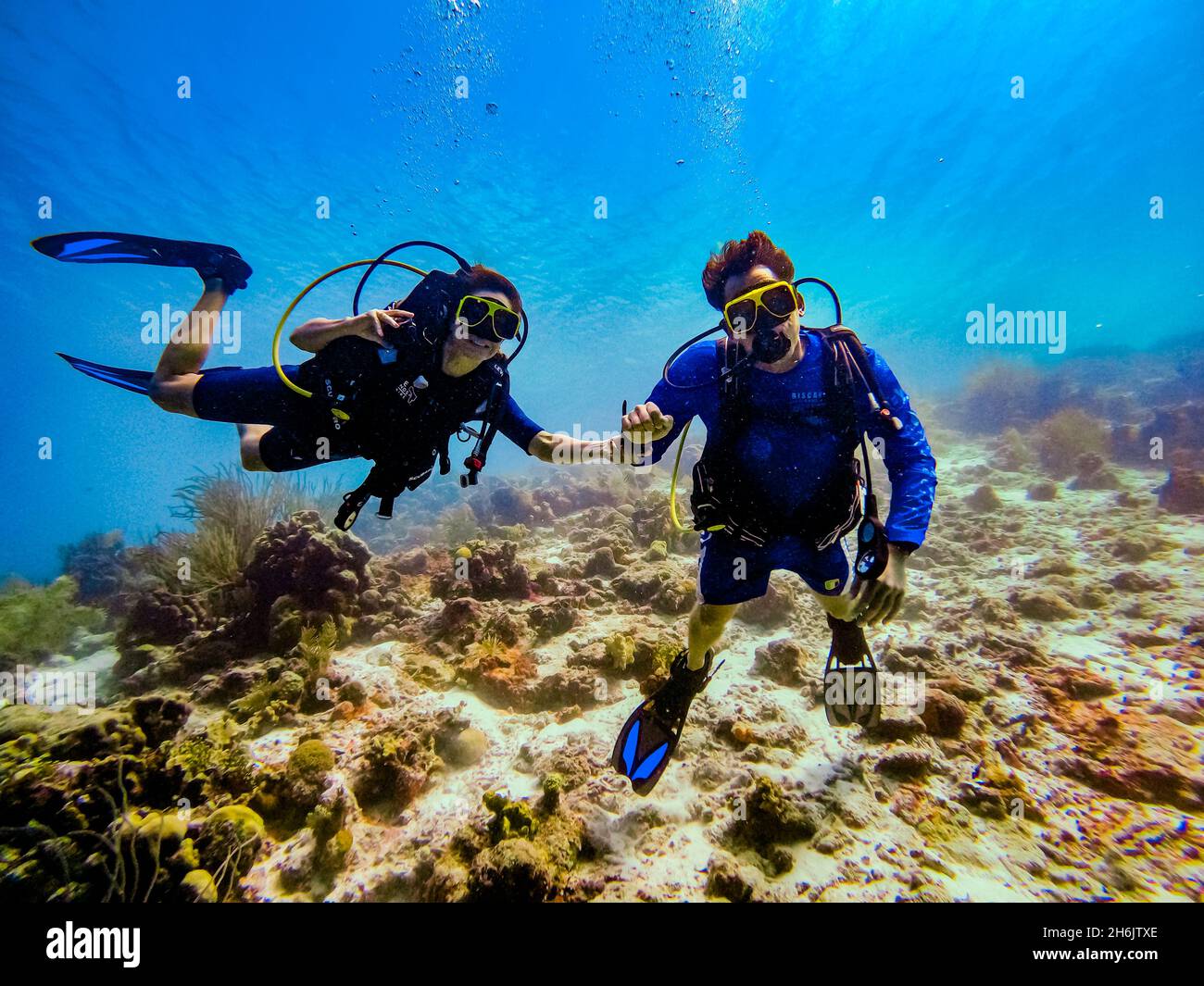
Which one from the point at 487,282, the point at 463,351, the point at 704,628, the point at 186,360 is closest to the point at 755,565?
the point at 704,628

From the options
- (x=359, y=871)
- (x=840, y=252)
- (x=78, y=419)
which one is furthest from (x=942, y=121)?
(x=78, y=419)

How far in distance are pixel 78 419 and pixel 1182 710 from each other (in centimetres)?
12478

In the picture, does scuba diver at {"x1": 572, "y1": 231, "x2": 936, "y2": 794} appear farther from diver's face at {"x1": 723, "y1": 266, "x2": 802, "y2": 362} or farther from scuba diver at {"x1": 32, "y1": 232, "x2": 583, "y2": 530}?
scuba diver at {"x1": 32, "y1": 232, "x2": 583, "y2": 530}

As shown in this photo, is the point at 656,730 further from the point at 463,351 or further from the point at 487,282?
the point at 487,282

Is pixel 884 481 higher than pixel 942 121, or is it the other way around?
pixel 942 121

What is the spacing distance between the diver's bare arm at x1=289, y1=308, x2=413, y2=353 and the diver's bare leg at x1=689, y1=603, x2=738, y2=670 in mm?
3367

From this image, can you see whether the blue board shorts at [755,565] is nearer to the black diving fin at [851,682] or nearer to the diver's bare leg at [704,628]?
the diver's bare leg at [704,628]

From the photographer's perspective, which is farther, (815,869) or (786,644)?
(786,644)

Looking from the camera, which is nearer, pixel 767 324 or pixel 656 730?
pixel 767 324

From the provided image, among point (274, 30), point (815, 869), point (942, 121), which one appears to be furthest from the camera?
point (942, 121)

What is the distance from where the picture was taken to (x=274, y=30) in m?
14.9

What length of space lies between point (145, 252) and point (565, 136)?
1978 cm

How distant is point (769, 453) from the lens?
3393 mm

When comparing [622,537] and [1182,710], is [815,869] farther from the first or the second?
[622,537]
